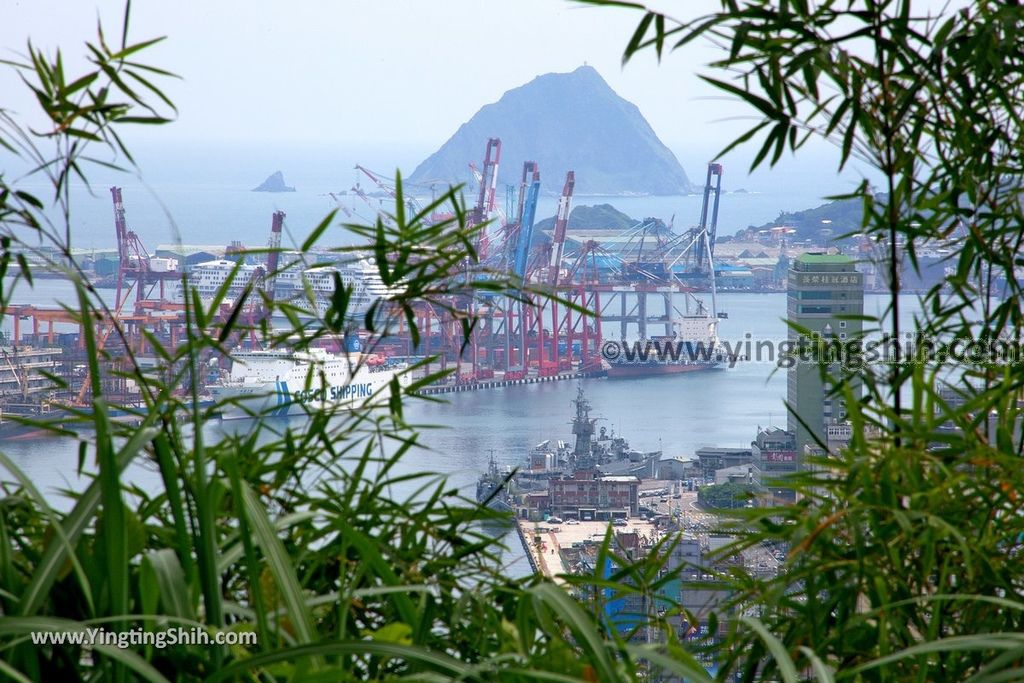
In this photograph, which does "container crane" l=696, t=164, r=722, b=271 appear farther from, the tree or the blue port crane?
the tree

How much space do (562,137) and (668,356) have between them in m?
3.03

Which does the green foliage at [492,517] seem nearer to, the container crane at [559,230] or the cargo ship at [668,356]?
the container crane at [559,230]

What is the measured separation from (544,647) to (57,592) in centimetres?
26

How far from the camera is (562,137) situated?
42.1 ft

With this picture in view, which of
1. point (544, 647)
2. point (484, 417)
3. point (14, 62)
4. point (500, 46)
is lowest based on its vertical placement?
point (484, 417)

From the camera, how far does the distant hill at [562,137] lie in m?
12.6

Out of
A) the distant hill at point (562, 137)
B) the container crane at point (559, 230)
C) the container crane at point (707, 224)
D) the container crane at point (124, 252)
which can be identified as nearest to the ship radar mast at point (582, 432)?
the container crane at point (559, 230)

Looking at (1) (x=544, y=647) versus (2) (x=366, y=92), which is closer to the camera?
(1) (x=544, y=647)

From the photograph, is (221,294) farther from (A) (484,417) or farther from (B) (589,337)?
(B) (589,337)

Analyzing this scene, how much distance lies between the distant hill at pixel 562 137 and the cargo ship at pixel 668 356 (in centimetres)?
229

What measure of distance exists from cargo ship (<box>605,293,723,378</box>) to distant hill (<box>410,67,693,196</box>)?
7.53 feet

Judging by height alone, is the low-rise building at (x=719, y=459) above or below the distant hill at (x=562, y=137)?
below

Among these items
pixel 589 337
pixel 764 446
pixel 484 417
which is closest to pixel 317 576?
Result: pixel 764 446

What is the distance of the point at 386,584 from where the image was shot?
52 centimetres
